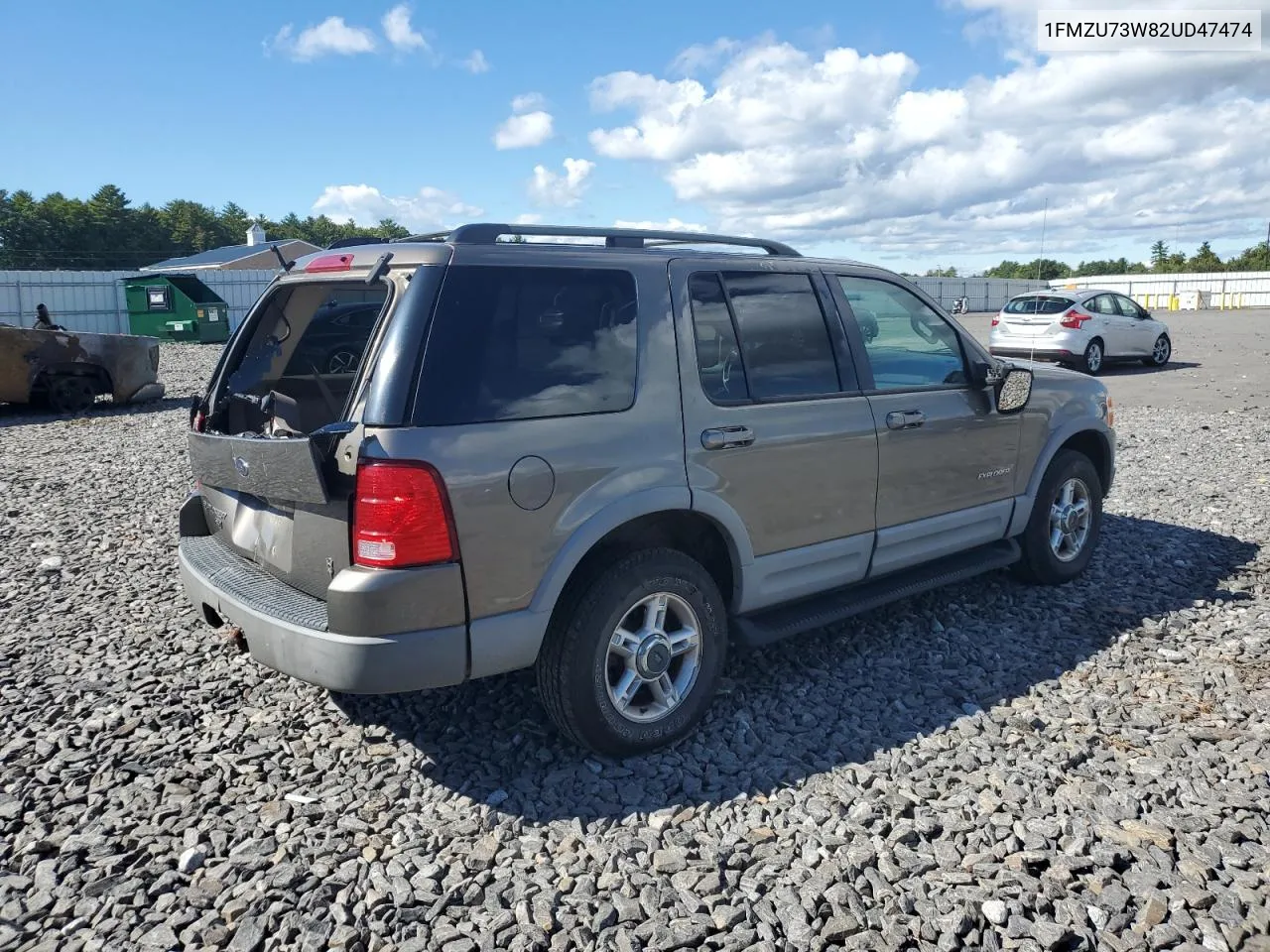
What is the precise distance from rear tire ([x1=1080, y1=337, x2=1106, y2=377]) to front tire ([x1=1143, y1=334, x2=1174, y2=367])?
191cm

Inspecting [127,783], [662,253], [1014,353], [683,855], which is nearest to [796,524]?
[662,253]

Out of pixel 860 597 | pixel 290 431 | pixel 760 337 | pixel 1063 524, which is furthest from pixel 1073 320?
pixel 290 431

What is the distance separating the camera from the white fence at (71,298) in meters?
28.8

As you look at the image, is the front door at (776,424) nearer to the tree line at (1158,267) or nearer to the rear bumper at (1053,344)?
the rear bumper at (1053,344)

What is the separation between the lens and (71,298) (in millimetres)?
30406

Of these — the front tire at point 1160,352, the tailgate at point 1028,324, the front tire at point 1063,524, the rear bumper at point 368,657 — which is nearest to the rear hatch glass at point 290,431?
the rear bumper at point 368,657

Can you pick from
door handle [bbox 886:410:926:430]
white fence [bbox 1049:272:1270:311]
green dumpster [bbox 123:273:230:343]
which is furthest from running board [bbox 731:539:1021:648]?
white fence [bbox 1049:272:1270:311]

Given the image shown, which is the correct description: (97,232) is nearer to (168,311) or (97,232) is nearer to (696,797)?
(168,311)

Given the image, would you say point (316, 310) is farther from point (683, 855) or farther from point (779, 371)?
point (683, 855)

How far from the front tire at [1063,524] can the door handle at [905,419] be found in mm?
1304

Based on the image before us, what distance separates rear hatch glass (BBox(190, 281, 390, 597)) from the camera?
312cm

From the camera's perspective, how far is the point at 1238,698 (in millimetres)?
4074

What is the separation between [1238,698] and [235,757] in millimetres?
4204

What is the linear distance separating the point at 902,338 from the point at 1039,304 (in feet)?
52.1
